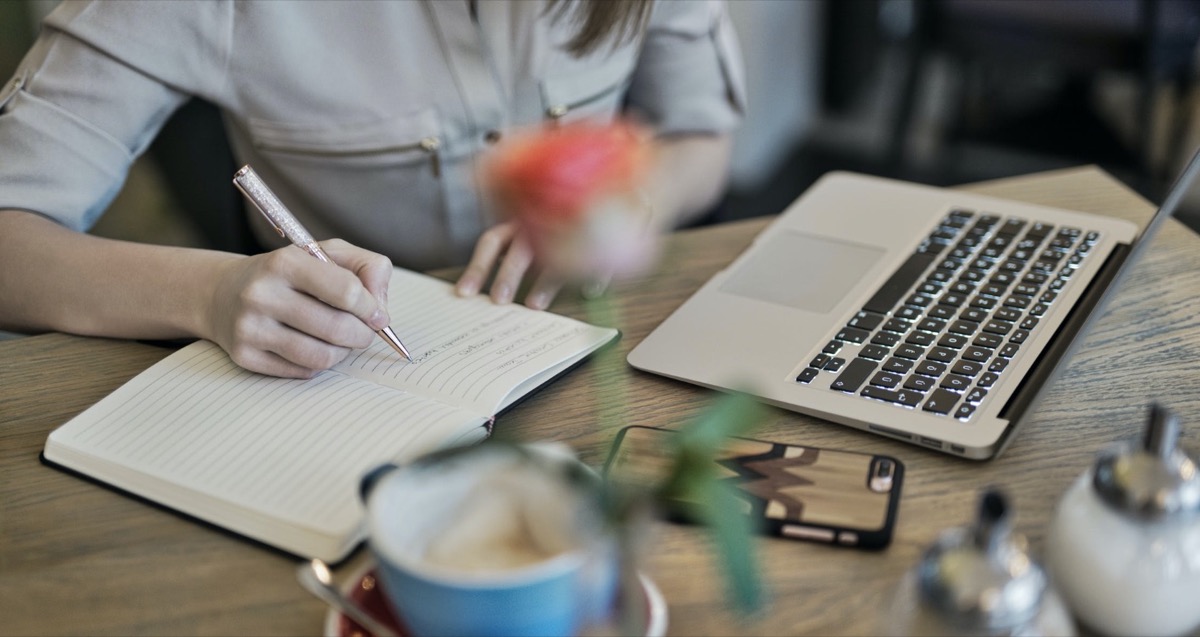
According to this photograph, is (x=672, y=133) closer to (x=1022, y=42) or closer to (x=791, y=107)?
(x=1022, y=42)

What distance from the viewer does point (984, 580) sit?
0.41 m

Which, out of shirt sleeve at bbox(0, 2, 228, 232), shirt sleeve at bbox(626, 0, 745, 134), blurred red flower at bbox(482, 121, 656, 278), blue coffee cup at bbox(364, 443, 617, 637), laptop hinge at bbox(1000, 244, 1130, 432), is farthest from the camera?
shirt sleeve at bbox(626, 0, 745, 134)

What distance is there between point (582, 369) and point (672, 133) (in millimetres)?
478

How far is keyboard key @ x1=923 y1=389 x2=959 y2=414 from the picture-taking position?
0.63 meters

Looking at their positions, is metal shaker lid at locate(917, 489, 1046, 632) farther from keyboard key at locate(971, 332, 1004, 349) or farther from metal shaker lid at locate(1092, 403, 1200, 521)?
keyboard key at locate(971, 332, 1004, 349)

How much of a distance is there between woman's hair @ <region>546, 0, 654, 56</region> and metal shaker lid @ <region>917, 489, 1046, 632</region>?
0.61 m

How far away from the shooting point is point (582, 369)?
2.39 feet

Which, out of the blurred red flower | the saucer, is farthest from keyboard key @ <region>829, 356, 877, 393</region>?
the blurred red flower

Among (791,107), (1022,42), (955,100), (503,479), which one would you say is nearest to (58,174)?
(503,479)

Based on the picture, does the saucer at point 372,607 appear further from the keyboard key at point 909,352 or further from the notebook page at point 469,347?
the keyboard key at point 909,352

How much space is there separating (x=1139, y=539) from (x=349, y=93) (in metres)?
0.74

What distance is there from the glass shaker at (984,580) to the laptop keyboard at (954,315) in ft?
0.71

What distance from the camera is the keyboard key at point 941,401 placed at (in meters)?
0.63

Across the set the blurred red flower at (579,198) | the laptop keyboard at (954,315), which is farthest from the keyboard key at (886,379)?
the blurred red flower at (579,198)
